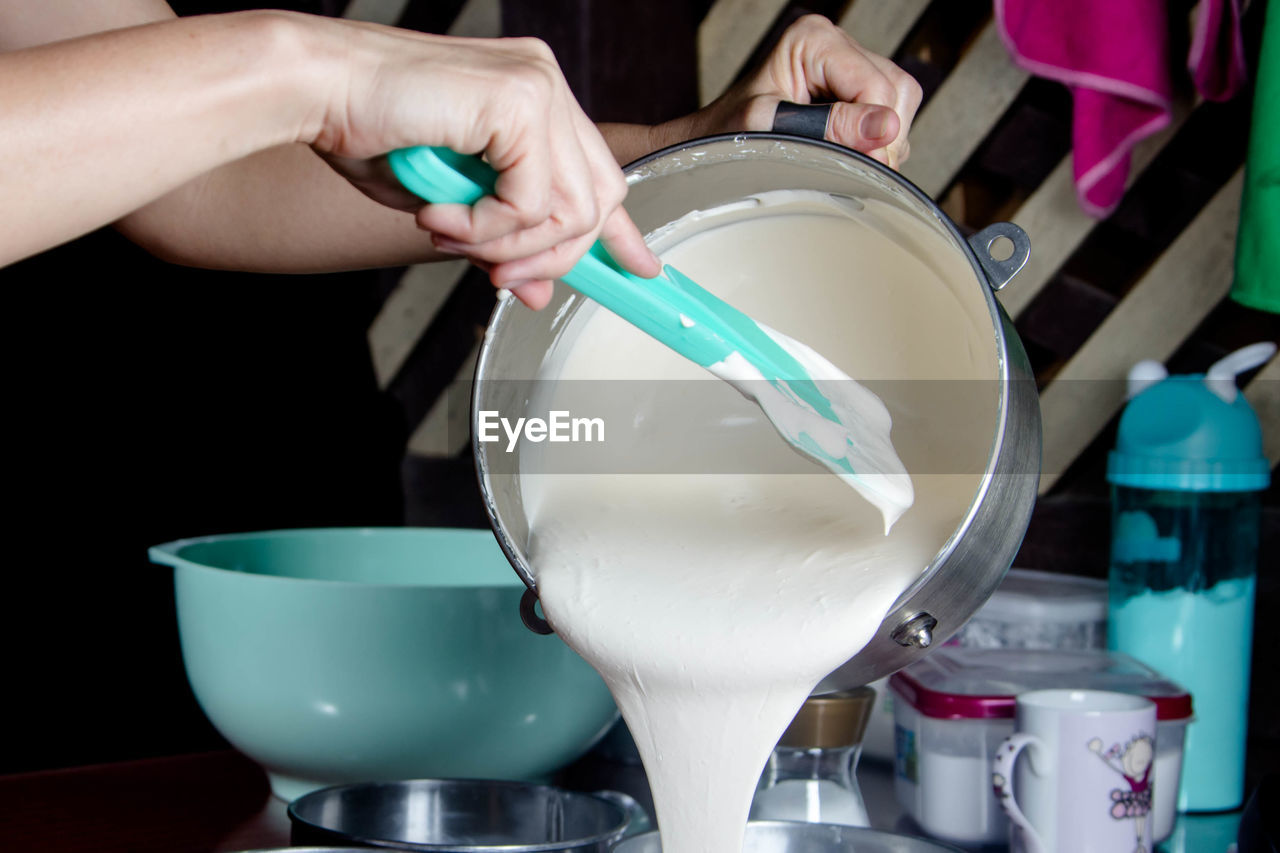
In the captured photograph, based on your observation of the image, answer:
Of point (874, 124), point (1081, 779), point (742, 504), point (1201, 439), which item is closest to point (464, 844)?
point (742, 504)

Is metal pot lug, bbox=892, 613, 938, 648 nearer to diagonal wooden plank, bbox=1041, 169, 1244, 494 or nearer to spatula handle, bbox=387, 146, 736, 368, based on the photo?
spatula handle, bbox=387, 146, 736, 368

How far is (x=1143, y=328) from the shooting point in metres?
1.46

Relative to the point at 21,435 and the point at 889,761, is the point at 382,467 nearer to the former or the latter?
the point at 21,435

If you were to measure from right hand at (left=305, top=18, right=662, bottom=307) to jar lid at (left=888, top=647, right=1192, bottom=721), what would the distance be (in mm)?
536

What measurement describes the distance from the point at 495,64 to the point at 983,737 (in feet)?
2.19

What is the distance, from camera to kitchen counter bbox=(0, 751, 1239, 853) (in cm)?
94

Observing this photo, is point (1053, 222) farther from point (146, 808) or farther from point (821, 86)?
point (146, 808)

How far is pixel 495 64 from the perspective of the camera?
57 centimetres

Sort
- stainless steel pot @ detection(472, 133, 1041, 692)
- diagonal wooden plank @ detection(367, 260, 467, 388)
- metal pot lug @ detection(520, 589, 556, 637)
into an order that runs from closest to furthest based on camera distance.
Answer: stainless steel pot @ detection(472, 133, 1041, 692) → metal pot lug @ detection(520, 589, 556, 637) → diagonal wooden plank @ detection(367, 260, 467, 388)

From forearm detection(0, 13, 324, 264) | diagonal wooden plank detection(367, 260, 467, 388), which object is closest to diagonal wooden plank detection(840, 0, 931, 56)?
diagonal wooden plank detection(367, 260, 467, 388)

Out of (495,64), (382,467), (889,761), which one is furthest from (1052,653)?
(382,467)

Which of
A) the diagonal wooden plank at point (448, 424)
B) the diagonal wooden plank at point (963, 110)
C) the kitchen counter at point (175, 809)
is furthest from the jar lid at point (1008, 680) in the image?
the diagonal wooden plank at point (448, 424)

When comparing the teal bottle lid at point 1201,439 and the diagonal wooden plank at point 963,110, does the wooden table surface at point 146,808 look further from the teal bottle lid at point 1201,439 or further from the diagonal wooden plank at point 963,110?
the diagonal wooden plank at point 963,110

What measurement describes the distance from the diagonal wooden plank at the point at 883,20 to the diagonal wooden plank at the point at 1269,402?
0.59 m
